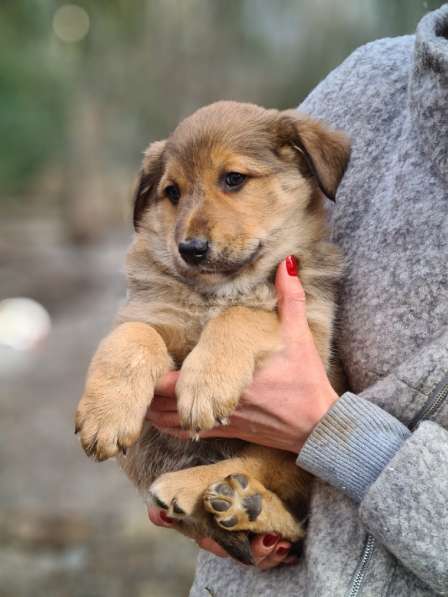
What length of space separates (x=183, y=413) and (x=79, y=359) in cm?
771

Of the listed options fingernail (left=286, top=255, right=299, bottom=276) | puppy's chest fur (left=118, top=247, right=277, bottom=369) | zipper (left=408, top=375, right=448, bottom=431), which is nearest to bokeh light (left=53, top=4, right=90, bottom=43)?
puppy's chest fur (left=118, top=247, right=277, bottom=369)

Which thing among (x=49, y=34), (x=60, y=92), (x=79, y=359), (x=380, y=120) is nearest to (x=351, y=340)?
(x=380, y=120)

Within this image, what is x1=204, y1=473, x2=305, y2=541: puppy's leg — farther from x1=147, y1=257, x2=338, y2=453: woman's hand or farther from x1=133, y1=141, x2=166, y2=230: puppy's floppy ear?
x1=133, y1=141, x2=166, y2=230: puppy's floppy ear

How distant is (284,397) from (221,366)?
186 mm

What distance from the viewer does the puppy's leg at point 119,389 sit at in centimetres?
217

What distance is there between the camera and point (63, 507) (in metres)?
6.60

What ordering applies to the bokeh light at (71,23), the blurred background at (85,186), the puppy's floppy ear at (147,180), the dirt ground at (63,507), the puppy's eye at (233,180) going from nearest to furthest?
the puppy's eye at (233,180)
the puppy's floppy ear at (147,180)
the dirt ground at (63,507)
the blurred background at (85,186)
the bokeh light at (71,23)

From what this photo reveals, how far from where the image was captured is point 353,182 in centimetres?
244

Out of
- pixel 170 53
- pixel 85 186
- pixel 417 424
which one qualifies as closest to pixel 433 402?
pixel 417 424

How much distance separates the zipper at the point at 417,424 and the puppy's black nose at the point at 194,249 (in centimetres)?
78

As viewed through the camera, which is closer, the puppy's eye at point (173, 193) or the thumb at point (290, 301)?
the thumb at point (290, 301)

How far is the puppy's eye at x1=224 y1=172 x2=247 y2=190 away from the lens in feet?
8.64

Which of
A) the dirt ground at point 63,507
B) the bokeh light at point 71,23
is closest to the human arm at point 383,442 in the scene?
the dirt ground at point 63,507

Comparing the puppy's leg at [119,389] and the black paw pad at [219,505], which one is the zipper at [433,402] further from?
the puppy's leg at [119,389]
